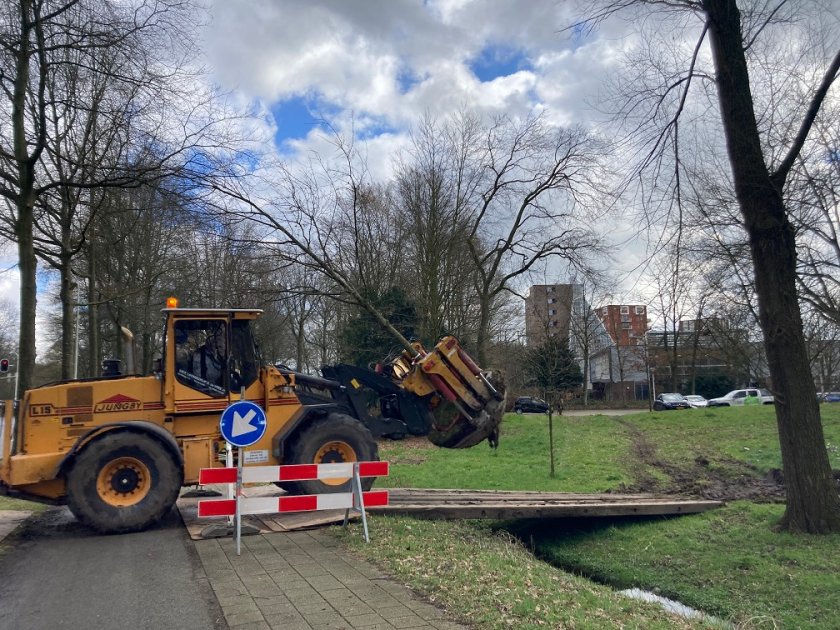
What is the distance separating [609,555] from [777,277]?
5162 mm

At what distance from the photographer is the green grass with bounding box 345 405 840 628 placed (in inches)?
256

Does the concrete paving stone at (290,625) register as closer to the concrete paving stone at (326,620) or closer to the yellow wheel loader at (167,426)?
the concrete paving stone at (326,620)

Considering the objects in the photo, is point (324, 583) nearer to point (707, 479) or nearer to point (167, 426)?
point (167, 426)

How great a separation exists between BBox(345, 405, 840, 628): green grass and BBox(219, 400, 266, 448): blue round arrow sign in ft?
5.85

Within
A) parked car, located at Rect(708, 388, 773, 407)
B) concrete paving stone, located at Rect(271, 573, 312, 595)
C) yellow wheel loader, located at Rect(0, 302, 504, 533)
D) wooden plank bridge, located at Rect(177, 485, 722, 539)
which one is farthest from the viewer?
parked car, located at Rect(708, 388, 773, 407)

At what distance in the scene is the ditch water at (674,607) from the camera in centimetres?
704

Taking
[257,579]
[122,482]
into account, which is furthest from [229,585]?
[122,482]

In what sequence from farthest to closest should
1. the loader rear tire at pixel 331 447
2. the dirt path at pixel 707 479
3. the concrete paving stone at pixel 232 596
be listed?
the dirt path at pixel 707 479 → the loader rear tire at pixel 331 447 → the concrete paving stone at pixel 232 596

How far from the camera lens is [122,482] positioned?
381 inches

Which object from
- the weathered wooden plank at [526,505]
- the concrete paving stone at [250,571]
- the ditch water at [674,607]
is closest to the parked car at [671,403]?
the weathered wooden plank at [526,505]

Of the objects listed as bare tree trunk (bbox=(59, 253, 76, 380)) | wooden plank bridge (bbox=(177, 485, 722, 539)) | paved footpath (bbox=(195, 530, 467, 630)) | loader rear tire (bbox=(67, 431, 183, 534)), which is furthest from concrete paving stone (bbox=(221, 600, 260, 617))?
bare tree trunk (bbox=(59, 253, 76, 380))

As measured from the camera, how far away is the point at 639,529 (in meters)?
12.5

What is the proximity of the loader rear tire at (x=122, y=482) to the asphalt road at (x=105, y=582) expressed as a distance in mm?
252

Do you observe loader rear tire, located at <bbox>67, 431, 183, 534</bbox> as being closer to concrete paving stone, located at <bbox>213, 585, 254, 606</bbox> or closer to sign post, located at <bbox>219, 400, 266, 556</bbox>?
sign post, located at <bbox>219, 400, 266, 556</bbox>
